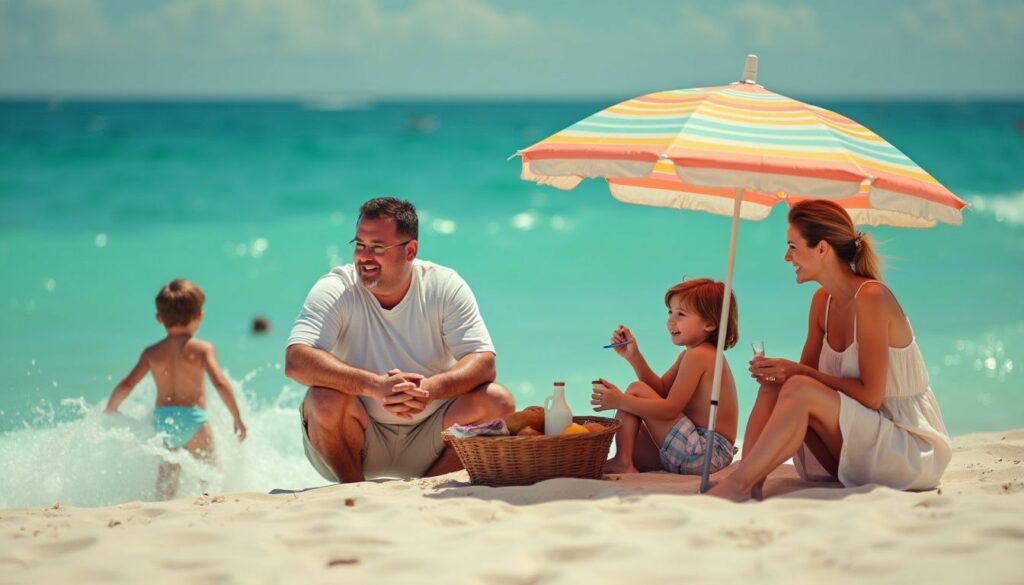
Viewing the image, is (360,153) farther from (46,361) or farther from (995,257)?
(46,361)

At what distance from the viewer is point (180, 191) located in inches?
830

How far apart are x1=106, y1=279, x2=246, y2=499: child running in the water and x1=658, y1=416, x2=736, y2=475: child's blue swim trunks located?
263 centimetres

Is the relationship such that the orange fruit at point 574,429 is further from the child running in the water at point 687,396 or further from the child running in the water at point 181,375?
the child running in the water at point 181,375

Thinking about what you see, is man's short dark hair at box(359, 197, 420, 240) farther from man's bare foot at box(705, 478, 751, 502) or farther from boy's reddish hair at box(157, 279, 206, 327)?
man's bare foot at box(705, 478, 751, 502)

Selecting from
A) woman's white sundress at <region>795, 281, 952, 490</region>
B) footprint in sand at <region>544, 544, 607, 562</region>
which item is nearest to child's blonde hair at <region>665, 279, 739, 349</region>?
woman's white sundress at <region>795, 281, 952, 490</region>

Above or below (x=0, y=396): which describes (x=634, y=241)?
above

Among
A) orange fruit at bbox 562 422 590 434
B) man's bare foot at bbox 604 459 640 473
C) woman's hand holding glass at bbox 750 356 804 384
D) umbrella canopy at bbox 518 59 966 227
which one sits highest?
umbrella canopy at bbox 518 59 966 227

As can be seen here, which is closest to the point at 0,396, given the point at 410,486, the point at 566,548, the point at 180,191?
the point at 410,486

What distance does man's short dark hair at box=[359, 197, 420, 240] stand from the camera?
552 centimetres

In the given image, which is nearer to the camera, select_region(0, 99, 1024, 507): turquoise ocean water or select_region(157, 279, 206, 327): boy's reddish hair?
select_region(157, 279, 206, 327): boy's reddish hair

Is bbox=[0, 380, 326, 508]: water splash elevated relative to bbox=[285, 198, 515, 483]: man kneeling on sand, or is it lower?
lower

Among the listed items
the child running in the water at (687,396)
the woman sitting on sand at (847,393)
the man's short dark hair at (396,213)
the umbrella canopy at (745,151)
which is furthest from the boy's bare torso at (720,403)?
the man's short dark hair at (396,213)

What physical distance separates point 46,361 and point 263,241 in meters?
6.77

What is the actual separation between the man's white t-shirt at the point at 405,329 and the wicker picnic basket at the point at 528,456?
678 millimetres
